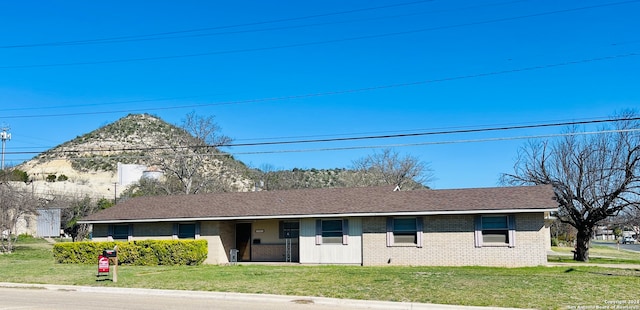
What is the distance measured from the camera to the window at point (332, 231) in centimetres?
2889

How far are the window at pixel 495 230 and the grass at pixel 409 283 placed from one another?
235 cm

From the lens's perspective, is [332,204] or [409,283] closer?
[409,283]

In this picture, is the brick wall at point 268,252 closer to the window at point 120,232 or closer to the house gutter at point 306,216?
the house gutter at point 306,216

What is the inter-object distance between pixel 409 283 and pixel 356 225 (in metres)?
10.5

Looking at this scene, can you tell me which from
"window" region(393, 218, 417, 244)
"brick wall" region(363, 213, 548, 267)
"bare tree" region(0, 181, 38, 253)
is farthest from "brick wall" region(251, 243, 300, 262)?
"bare tree" region(0, 181, 38, 253)

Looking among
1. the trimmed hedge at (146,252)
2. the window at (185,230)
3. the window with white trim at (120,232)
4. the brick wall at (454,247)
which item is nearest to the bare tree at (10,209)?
the window with white trim at (120,232)

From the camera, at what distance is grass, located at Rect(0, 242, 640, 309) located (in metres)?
15.1

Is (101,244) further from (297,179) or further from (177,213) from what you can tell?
(297,179)

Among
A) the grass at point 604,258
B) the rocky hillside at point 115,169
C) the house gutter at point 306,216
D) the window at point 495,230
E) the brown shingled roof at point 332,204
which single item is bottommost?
the grass at point 604,258

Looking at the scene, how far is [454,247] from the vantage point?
26844 millimetres

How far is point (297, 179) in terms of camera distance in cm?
8219

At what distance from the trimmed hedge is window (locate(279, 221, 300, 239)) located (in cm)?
390

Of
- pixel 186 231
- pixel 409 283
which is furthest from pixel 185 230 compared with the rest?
pixel 409 283

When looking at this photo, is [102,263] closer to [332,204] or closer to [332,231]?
[332,231]
